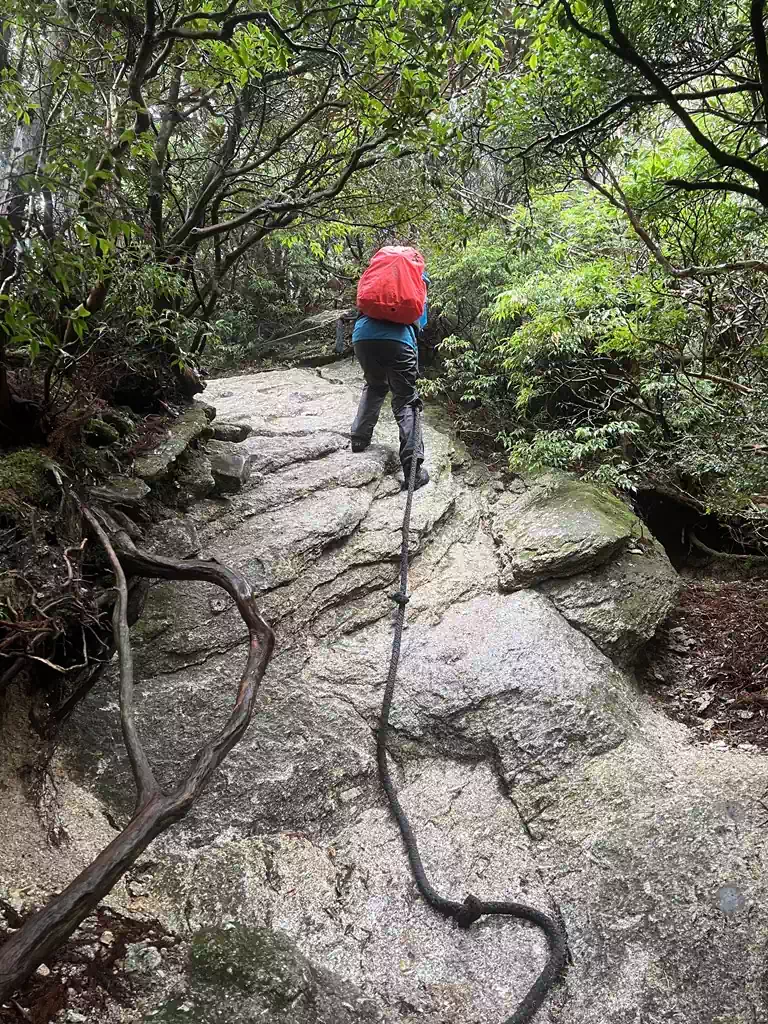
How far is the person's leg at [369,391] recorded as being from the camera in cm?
718

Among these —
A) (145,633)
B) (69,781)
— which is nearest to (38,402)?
(145,633)

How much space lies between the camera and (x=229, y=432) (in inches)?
315

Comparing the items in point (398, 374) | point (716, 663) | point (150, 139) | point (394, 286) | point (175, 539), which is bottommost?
point (716, 663)

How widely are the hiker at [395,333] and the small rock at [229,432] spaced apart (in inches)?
63.4

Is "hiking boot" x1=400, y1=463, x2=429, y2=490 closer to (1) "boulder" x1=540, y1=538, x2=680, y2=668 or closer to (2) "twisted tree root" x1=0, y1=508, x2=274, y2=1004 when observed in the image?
(1) "boulder" x1=540, y1=538, x2=680, y2=668

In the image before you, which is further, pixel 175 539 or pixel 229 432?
pixel 229 432

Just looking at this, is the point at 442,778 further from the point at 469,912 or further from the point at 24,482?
the point at 24,482

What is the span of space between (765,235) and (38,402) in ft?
18.9

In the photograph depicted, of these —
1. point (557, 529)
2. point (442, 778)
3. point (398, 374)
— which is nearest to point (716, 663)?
point (557, 529)

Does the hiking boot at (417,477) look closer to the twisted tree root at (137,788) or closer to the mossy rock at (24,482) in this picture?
the twisted tree root at (137,788)

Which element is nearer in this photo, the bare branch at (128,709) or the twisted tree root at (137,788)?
the twisted tree root at (137,788)

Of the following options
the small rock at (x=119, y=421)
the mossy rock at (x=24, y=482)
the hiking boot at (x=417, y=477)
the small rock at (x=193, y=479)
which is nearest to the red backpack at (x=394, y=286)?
the hiking boot at (x=417, y=477)

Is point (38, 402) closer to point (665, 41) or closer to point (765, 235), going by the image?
point (665, 41)

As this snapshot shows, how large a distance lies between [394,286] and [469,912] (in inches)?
225
